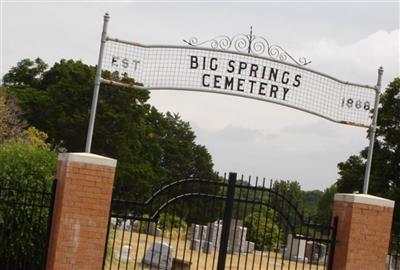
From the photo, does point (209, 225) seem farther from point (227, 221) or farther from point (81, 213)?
point (81, 213)

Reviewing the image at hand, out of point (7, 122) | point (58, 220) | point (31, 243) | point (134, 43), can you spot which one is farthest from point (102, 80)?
point (7, 122)

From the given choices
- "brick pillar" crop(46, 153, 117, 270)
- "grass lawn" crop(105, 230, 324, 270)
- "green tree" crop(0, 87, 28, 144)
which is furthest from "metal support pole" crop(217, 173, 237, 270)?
"green tree" crop(0, 87, 28, 144)

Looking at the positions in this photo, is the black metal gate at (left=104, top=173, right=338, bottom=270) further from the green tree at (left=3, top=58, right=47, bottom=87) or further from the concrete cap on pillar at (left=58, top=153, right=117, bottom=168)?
the green tree at (left=3, top=58, right=47, bottom=87)

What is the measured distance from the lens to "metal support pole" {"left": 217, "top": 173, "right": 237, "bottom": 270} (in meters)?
8.98

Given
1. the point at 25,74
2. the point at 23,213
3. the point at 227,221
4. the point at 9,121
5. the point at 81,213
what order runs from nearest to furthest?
the point at 81,213, the point at 227,221, the point at 23,213, the point at 9,121, the point at 25,74

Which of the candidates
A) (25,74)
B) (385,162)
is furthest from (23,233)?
(25,74)

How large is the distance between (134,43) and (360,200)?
374 centimetres

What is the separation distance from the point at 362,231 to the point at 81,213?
12.4ft

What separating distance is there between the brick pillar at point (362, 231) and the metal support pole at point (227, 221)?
1615 millimetres

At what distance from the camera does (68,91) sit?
4234 centimetres

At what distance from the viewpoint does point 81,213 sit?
28.2ft

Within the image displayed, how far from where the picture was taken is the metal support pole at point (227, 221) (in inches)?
353

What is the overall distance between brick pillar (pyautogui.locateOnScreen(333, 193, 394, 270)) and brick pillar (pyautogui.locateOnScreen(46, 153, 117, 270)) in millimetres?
3213

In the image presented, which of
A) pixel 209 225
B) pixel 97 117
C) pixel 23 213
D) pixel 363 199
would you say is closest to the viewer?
pixel 363 199
